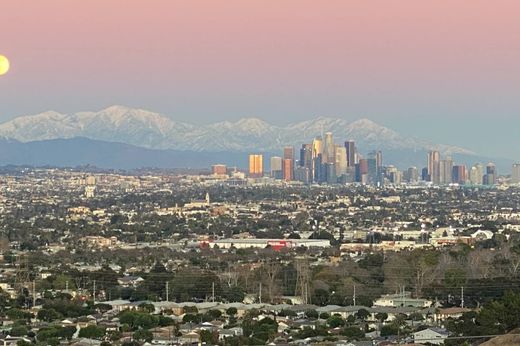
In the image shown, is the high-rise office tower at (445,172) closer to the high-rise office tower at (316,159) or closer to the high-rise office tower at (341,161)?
the high-rise office tower at (341,161)

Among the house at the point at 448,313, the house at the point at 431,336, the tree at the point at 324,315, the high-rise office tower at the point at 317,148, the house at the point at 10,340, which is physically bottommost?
the tree at the point at 324,315

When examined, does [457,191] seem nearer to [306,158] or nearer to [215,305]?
[306,158]

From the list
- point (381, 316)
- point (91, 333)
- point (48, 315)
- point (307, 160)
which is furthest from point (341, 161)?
point (91, 333)

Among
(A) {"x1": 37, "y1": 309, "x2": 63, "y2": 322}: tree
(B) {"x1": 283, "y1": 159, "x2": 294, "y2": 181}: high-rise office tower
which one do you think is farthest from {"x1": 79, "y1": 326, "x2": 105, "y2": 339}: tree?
(B) {"x1": 283, "y1": 159, "x2": 294, "y2": 181}: high-rise office tower

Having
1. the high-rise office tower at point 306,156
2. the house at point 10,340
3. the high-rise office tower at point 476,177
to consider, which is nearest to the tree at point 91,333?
the house at point 10,340

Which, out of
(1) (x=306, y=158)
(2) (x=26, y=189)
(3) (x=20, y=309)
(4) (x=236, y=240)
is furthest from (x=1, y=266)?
(1) (x=306, y=158)
